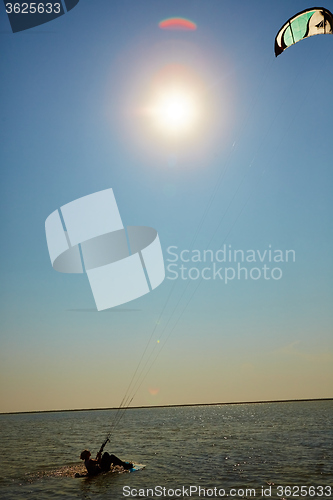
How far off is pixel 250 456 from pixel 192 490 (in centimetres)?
705

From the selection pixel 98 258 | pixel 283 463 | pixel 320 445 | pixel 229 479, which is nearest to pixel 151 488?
pixel 229 479

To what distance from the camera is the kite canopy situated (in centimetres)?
1045

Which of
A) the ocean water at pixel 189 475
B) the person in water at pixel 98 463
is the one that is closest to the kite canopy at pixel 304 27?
the ocean water at pixel 189 475

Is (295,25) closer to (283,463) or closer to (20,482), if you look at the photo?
(283,463)

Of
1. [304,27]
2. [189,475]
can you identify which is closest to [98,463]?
[189,475]

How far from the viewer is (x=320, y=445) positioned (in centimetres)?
2147

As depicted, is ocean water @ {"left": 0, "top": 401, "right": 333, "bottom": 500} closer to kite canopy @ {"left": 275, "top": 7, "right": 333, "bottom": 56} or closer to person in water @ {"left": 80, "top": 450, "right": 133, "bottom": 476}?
person in water @ {"left": 80, "top": 450, "right": 133, "bottom": 476}

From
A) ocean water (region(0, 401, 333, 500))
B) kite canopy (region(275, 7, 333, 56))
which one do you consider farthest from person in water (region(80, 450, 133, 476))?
kite canopy (region(275, 7, 333, 56))

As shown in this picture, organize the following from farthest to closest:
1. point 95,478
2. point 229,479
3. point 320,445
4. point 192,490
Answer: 1. point 320,445
2. point 95,478
3. point 229,479
4. point 192,490

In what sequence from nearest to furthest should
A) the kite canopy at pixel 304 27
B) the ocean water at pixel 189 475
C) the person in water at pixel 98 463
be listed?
1. the kite canopy at pixel 304 27
2. the ocean water at pixel 189 475
3. the person in water at pixel 98 463

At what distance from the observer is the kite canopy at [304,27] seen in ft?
34.3

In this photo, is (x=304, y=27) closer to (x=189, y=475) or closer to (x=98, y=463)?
(x=189, y=475)

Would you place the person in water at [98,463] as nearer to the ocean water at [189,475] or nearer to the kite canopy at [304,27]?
the ocean water at [189,475]

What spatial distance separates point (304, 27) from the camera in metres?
10.9
